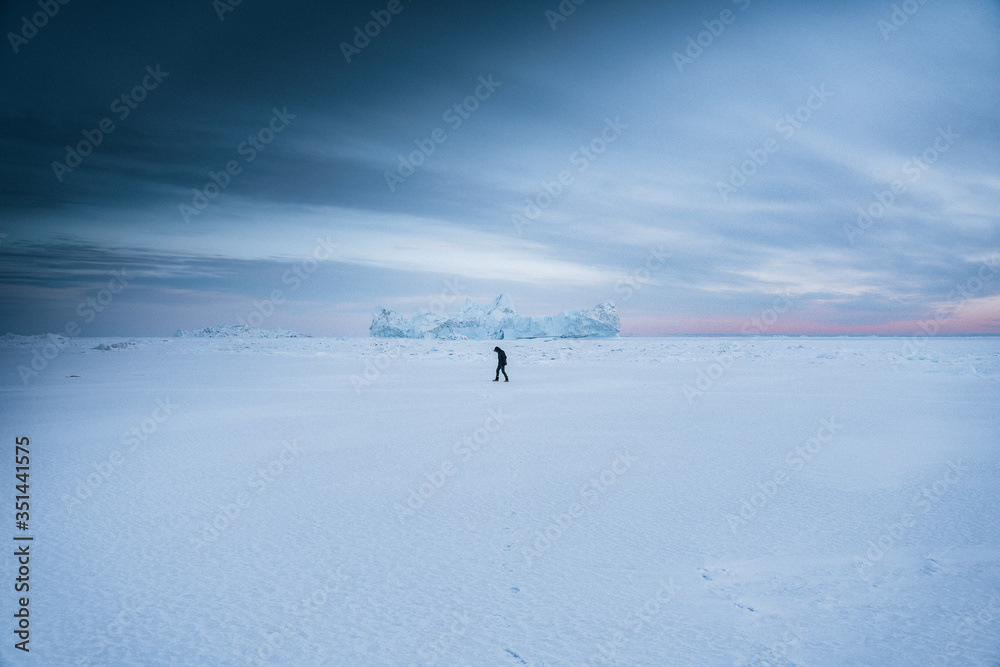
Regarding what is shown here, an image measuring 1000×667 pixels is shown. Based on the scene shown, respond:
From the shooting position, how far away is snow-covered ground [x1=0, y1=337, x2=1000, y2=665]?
109 inches

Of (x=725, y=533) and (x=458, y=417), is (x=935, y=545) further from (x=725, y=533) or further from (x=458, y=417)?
(x=458, y=417)

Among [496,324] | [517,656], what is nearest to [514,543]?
[517,656]

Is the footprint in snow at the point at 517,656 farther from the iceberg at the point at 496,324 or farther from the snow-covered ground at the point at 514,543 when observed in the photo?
the iceberg at the point at 496,324

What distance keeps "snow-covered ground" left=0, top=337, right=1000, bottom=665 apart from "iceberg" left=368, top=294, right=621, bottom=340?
6347 centimetres

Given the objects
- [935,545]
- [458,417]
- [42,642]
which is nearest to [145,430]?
[458,417]

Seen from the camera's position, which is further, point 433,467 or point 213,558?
point 433,467

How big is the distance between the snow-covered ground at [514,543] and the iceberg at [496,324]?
63469 mm

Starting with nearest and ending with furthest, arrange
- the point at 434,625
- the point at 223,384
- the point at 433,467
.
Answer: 1. the point at 434,625
2. the point at 433,467
3. the point at 223,384

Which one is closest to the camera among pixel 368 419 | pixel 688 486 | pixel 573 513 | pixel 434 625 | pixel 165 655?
pixel 165 655

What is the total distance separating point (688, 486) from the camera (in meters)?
5.32

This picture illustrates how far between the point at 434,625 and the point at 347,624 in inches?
19.2

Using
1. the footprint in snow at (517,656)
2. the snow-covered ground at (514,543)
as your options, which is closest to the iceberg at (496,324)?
the snow-covered ground at (514,543)

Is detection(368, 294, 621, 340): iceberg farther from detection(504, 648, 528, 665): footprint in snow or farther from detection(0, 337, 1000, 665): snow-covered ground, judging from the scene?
detection(504, 648, 528, 665): footprint in snow

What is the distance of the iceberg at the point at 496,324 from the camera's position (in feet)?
236
